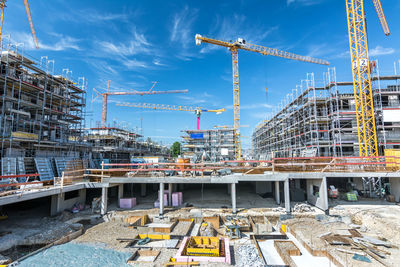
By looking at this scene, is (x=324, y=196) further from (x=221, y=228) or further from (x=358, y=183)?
(x=221, y=228)

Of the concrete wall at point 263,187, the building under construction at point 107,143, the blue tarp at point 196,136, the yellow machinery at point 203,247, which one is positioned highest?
the blue tarp at point 196,136

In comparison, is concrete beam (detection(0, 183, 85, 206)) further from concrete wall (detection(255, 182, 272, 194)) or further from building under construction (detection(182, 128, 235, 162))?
building under construction (detection(182, 128, 235, 162))

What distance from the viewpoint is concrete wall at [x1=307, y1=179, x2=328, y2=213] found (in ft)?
50.4

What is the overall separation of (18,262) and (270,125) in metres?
50.3

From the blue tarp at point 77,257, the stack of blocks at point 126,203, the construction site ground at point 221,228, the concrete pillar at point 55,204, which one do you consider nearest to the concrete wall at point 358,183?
the construction site ground at point 221,228

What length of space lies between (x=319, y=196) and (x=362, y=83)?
21.1m

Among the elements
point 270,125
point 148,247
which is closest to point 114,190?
point 148,247

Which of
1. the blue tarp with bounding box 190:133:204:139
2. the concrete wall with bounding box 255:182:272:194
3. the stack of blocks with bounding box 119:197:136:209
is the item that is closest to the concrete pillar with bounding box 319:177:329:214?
the concrete wall with bounding box 255:182:272:194

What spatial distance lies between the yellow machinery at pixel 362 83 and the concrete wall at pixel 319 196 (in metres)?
15.1

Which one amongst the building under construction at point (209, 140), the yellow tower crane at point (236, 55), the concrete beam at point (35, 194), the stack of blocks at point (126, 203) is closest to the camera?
the concrete beam at point (35, 194)

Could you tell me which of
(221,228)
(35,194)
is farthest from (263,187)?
(35,194)

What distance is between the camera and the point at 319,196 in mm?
16062

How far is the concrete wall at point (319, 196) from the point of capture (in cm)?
1537

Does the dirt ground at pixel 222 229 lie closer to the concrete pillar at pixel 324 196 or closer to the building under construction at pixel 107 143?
the concrete pillar at pixel 324 196
